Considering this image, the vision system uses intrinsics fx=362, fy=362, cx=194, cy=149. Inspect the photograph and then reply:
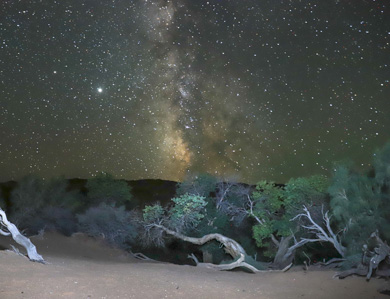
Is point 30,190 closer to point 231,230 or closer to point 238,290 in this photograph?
point 231,230

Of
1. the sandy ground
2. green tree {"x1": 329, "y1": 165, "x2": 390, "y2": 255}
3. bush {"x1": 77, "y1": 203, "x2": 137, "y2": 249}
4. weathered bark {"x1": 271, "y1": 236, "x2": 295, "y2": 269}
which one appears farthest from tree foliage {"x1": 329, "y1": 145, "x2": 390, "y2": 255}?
bush {"x1": 77, "y1": 203, "x2": 137, "y2": 249}

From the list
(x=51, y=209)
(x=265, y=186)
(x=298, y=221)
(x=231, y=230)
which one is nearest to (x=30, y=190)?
(x=51, y=209)

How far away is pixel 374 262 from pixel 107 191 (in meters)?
23.4

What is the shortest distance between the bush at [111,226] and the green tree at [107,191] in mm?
6232

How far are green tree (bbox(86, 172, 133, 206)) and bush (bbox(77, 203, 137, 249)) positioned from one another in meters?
6.23

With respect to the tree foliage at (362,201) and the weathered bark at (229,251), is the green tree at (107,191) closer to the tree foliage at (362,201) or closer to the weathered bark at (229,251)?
the weathered bark at (229,251)

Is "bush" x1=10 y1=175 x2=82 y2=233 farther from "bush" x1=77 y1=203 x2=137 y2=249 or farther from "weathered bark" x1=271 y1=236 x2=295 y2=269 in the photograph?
"weathered bark" x1=271 y1=236 x2=295 y2=269

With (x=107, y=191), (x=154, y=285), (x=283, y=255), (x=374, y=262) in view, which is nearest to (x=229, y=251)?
(x=283, y=255)

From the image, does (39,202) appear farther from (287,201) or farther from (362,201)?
(362,201)

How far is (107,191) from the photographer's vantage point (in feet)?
103

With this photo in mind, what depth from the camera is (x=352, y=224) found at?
14.5 metres

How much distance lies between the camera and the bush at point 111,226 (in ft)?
78.5

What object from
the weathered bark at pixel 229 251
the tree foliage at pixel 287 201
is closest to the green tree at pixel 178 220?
the weathered bark at pixel 229 251

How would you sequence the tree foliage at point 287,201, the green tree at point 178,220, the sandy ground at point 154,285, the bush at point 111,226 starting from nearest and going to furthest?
the sandy ground at point 154,285 < the tree foliage at point 287,201 < the green tree at point 178,220 < the bush at point 111,226
